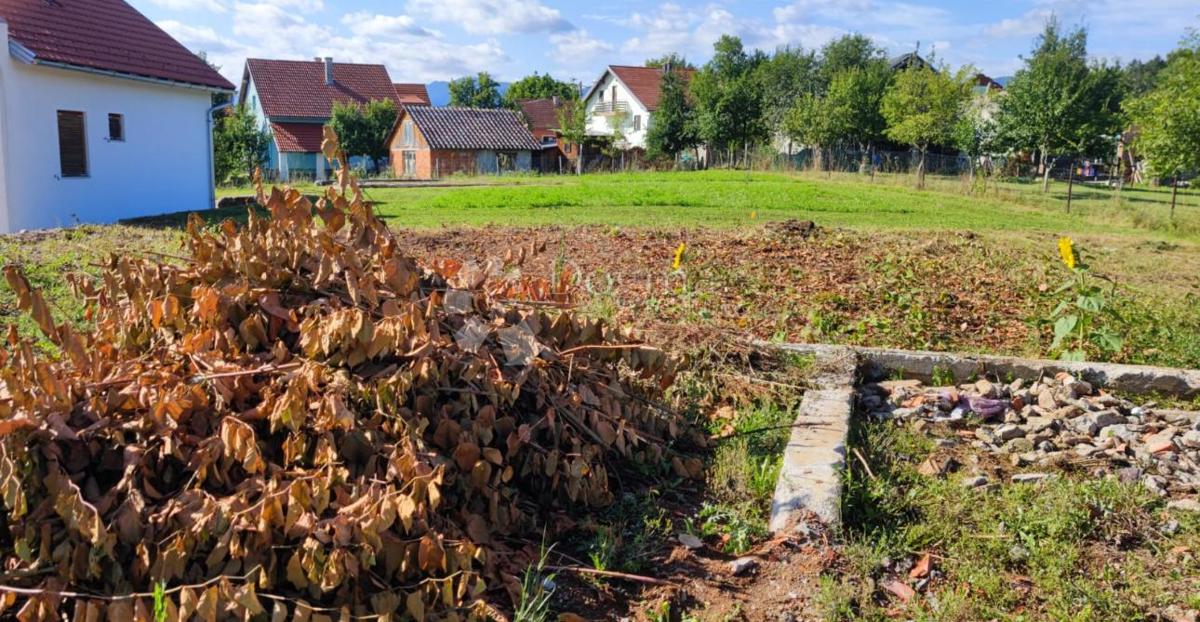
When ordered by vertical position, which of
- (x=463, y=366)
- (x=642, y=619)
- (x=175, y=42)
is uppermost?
(x=175, y=42)

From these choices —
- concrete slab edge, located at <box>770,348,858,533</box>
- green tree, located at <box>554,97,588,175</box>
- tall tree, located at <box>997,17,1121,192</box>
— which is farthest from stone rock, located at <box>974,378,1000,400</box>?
green tree, located at <box>554,97,588,175</box>

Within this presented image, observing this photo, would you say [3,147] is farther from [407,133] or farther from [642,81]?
[642,81]

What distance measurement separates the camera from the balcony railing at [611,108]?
62.6 m

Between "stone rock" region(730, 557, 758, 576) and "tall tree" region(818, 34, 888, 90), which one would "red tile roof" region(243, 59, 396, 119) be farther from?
"stone rock" region(730, 557, 758, 576)

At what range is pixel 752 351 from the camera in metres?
5.19

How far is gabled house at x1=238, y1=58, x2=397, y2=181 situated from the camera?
50812 millimetres

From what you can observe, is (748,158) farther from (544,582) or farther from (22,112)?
(544,582)

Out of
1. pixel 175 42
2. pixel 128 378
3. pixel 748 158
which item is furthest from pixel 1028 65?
pixel 128 378

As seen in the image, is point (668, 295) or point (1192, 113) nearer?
point (668, 295)

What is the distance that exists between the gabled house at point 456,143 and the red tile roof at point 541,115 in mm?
13512

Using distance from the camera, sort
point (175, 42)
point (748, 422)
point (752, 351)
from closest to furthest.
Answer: point (748, 422) → point (752, 351) → point (175, 42)

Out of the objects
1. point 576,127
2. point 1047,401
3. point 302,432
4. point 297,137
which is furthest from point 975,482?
point 576,127

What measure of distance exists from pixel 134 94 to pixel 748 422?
1678 cm

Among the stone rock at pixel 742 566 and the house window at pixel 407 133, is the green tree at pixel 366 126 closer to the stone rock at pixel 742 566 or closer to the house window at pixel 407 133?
the house window at pixel 407 133
